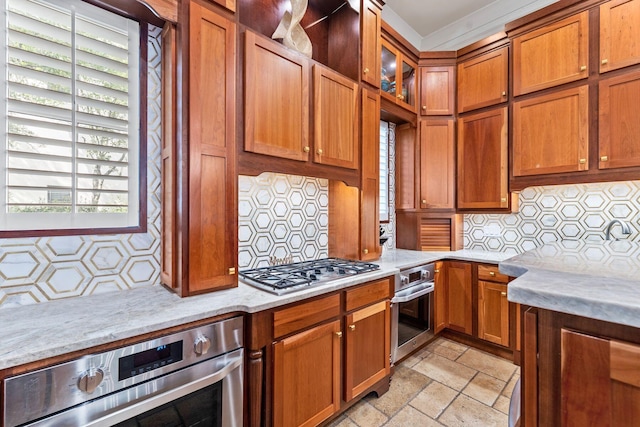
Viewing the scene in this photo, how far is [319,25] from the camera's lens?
239 centimetres

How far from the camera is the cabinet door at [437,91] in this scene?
3041 mm

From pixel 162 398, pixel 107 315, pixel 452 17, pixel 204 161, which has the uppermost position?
pixel 452 17

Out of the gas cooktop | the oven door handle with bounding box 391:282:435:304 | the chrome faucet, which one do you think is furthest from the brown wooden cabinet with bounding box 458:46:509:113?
the gas cooktop

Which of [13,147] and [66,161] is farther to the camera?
[66,161]

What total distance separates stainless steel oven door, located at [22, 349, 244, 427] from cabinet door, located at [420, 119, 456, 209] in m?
2.47

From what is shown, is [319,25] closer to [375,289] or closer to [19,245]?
[375,289]

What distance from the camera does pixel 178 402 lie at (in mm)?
1136

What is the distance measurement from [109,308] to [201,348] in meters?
0.43

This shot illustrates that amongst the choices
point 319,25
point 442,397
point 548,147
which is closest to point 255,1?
point 319,25

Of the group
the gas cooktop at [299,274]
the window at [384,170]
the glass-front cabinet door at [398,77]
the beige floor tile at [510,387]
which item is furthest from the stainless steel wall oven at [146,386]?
the glass-front cabinet door at [398,77]

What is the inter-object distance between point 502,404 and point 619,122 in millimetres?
2247

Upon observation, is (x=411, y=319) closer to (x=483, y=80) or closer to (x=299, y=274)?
(x=299, y=274)

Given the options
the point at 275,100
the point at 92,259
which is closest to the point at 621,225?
the point at 275,100

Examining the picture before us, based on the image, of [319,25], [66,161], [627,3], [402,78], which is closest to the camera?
[66,161]
